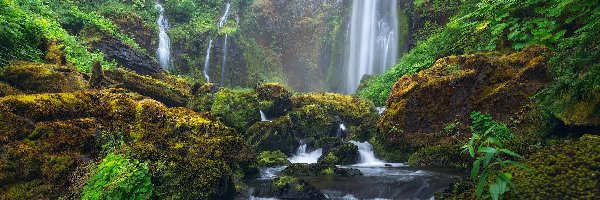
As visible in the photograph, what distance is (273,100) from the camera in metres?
17.5

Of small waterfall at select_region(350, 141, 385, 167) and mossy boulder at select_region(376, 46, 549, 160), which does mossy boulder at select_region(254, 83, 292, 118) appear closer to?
small waterfall at select_region(350, 141, 385, 167)

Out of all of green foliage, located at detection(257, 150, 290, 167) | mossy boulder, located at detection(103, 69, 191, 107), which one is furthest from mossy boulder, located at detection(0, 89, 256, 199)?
mossy boulder, located at detection(103, 69, 191, 107)

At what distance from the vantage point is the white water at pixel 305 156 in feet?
44.0

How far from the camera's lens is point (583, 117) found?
6.36 m

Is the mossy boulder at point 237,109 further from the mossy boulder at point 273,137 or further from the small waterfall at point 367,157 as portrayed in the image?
the small waterfall at point 367,157

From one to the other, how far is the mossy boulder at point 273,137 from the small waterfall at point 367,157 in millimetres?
2568

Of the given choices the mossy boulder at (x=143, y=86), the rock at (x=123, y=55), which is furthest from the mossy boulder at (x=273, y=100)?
the rock at (x=123, y=55)

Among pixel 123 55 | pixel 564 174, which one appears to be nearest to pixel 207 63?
pixel 123 55

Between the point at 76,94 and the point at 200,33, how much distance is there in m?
24.1

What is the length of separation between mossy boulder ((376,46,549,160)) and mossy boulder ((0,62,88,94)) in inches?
355

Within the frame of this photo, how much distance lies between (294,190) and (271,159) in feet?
15.1

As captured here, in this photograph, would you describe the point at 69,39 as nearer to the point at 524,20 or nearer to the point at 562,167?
the point at 524,20

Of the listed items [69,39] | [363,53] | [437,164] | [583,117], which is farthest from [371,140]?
[363,53]

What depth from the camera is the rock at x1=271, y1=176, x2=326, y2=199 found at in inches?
307
